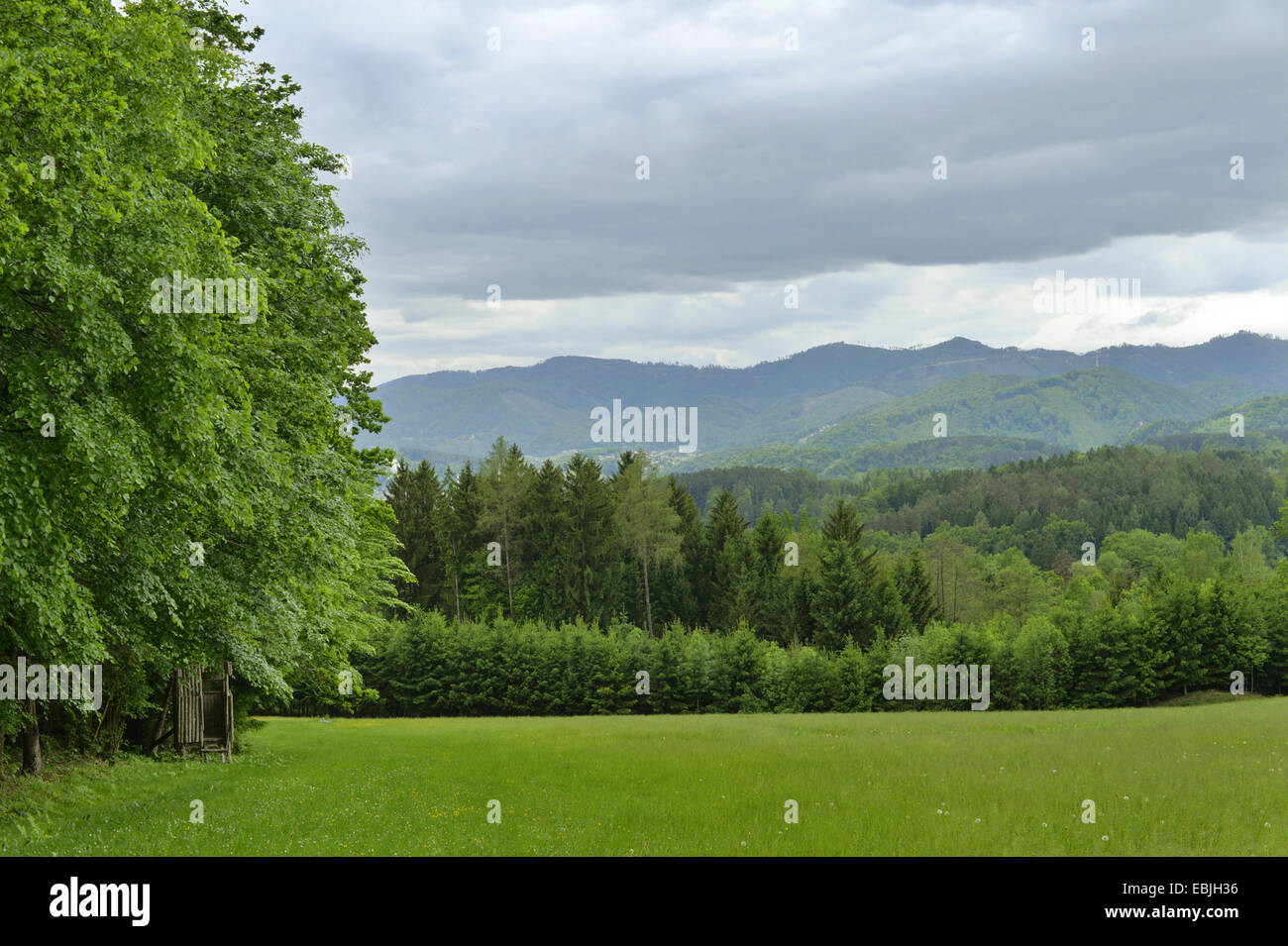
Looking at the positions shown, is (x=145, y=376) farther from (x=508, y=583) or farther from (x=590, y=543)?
(x=590, y=543)

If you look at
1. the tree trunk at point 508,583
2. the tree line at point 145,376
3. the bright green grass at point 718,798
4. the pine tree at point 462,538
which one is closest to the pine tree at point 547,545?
the tree trunk at point 508,583

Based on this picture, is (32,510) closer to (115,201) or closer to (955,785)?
(115,201)

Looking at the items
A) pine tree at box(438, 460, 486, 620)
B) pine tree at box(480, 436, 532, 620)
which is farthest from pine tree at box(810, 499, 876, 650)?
pine tree at box(438, 460, 486, 620)

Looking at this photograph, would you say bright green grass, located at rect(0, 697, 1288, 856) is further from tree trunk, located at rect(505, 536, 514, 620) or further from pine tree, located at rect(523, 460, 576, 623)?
tree trunk, located at rect(505, 536, 514, 620)

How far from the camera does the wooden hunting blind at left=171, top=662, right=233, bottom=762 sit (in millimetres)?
29062

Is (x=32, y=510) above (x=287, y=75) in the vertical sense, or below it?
below

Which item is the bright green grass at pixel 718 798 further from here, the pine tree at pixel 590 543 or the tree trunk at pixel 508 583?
the pine tree at pixel 590 543

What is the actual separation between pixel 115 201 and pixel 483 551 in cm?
7274

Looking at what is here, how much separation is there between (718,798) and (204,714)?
18.6m

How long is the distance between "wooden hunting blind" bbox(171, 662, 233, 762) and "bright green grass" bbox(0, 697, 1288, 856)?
116 cm

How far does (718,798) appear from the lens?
62.0 feet

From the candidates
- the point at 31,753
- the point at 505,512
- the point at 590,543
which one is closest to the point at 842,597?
the point at 590,543

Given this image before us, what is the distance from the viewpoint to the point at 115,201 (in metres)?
14.8
